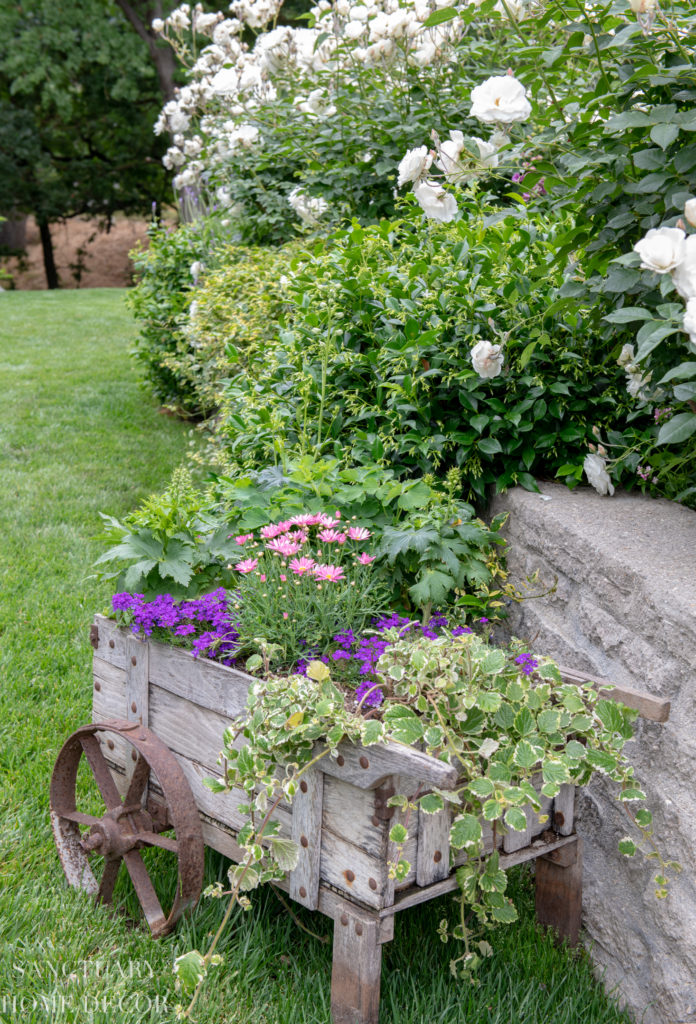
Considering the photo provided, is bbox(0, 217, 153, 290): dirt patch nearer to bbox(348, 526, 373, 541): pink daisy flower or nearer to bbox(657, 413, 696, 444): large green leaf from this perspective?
bbox(348, 526, 373, 541): pink daisy flower

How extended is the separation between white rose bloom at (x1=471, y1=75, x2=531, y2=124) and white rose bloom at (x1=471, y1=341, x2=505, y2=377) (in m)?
0.60

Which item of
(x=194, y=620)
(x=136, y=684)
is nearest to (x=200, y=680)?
(x=194, y=620)

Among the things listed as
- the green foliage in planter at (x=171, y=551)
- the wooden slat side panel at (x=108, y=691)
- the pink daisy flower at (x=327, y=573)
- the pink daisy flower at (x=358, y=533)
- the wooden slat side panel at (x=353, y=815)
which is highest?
the pink daisy flower at (x=358, y=533)

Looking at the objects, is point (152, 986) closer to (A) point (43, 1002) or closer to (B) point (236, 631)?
(A) point (43, 1002)

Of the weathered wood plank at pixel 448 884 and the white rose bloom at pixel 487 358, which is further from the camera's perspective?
the white rose bloom at pixel 487 358

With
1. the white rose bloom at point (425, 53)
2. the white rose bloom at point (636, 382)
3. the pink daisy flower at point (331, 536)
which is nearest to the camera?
the pink daisy flower at point (331, 536)

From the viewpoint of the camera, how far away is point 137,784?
2.18 metres

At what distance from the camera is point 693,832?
177 cm

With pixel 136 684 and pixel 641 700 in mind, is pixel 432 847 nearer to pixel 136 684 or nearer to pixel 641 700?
pixel 641 700

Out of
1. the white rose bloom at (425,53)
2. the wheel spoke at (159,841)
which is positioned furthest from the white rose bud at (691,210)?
the white rose bloom at (425,53)

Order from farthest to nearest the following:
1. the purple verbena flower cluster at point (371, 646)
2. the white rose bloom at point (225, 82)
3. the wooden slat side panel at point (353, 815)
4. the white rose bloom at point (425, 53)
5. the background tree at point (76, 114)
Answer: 1. the background tree at point (76, 114)
2. the white rose bloom at point (225, 82)
3. the white rose bloom at point (425, 53)
4. the purple verbena flower cluster at point (371, 646)
5. the wooden slat side panel at point (353, 815)

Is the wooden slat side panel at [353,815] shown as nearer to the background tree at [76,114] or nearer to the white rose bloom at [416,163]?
the white rose bloom at [416,163]

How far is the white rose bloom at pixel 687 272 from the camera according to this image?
1629 millimetres

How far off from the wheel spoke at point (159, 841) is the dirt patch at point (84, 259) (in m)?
20.8
